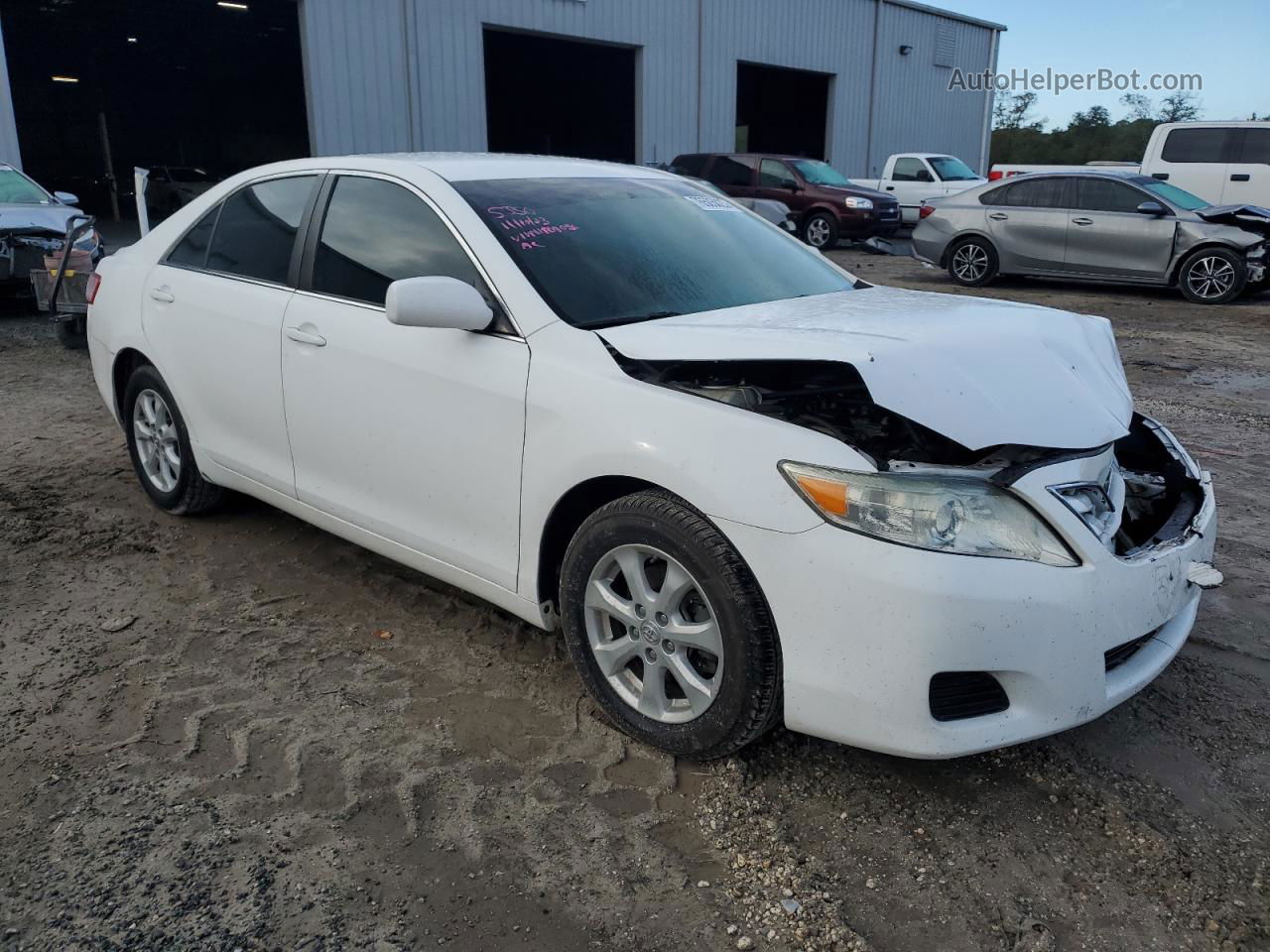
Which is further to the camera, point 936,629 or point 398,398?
point 398,398

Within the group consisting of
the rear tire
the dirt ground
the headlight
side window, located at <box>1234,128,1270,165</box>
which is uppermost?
side window, located at <box>1234,128,1270,165</box>

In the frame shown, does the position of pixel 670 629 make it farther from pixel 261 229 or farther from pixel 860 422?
pixel 261 229

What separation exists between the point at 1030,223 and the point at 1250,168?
15.0 feet

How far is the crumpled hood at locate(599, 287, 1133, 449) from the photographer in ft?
8.10

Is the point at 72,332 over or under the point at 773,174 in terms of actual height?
under

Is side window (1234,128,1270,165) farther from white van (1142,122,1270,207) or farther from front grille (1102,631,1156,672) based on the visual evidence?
front grille (1102,631,1156,672)

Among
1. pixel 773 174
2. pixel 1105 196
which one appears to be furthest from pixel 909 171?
pixel 1105 196

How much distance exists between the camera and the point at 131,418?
15.7ft

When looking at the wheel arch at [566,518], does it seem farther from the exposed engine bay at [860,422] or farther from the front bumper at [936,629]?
the front bumper at [936,629]

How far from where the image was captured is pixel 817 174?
18.8 m

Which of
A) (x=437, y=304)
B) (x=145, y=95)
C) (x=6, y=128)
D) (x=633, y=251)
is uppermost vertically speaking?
(x=145, y=95)

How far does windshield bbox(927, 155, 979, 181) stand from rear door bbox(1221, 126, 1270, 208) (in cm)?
560

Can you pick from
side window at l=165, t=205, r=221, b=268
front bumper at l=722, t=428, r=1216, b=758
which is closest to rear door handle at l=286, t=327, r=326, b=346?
side window at l=165, t=205, r=221, b=268

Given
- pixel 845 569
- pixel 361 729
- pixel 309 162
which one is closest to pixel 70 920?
pixel 361 729
